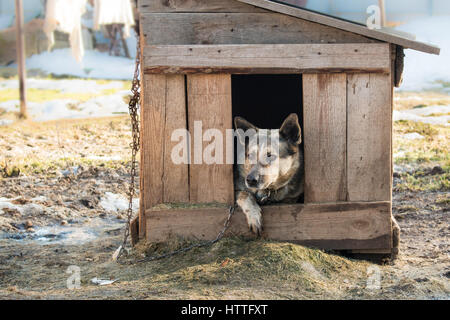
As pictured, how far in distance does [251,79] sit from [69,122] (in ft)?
21.0

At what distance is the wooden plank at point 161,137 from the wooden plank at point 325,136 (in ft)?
3.52

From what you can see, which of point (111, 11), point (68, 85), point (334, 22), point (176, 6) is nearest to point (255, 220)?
point (334, 22)

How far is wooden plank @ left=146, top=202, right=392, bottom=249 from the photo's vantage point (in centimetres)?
470

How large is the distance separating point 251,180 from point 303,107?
781 mm

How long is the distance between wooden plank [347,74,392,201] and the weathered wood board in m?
1.45

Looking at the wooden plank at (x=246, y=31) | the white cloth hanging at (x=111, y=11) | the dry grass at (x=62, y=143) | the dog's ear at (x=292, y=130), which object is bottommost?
the dry grass at (x=62, y=143)

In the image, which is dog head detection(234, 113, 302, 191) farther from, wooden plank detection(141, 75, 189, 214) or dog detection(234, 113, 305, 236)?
wooden plank detection(141, 75, 189, 214)

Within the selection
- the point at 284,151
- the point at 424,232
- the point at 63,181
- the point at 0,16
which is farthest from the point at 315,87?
the point at 0,16

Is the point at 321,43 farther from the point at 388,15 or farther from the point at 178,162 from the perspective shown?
the point at 388,15

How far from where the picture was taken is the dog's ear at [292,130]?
15.8 feet

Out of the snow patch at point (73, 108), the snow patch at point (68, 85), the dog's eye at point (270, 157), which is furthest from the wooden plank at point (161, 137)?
the snow patch at point (68, 85)

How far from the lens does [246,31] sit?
4676mm

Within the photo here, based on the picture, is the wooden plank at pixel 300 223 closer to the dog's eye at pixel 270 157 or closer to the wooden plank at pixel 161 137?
the wooden plank at pixel 161 137

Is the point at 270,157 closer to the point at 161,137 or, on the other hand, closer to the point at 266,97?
the point at 161,137
